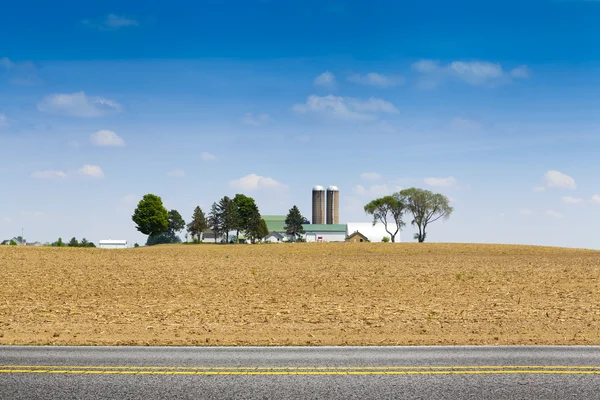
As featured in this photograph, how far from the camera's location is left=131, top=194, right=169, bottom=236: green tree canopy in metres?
108

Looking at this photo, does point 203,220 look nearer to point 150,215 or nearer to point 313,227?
point 150,215

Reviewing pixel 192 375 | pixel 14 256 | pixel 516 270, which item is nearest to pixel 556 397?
pixel 192 375

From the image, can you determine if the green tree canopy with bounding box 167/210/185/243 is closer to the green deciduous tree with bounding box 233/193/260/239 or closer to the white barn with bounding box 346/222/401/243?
the green deciduous tree with bounding box 233/193/260/239

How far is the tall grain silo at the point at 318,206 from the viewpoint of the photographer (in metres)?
171

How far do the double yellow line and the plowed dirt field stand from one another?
328 centimetres

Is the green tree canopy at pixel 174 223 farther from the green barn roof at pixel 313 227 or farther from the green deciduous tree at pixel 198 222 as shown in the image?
the green barn roof at pixel 313 227

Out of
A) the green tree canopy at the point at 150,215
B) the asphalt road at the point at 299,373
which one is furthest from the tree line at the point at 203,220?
the asphalt road at the point at 299,373

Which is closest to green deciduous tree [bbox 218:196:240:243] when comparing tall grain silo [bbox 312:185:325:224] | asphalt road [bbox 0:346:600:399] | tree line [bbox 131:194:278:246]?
tree line [bbox 131:194:278:246]

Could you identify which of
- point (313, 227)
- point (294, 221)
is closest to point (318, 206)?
point (313, 227)

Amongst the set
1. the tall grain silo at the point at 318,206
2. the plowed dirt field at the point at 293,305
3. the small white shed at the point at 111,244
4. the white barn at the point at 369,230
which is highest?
the tall grain silo at the point at 318,206

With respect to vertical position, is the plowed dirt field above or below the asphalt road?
below

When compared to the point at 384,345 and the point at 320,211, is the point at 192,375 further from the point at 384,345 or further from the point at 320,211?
the point at 320,211

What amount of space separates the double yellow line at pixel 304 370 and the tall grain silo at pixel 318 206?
527 feet

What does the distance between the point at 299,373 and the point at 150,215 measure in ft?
341
